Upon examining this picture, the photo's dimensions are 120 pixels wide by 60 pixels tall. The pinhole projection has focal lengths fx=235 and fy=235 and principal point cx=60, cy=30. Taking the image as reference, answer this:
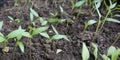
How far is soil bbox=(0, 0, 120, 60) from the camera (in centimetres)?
116

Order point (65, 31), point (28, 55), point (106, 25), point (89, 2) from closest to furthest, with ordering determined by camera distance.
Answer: point (28, 55)
point (65, 31)
point (106, 25)
point (89, 2)

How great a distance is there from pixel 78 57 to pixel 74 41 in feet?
0.40

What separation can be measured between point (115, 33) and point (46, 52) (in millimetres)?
461

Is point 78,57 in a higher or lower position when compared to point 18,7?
lower

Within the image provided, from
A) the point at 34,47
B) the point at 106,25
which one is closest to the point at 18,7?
the point at 34,47

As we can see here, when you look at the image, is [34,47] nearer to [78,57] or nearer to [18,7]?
[78,57]

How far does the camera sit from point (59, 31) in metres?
1.35

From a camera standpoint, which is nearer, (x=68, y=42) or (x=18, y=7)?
(x=68, y=42)

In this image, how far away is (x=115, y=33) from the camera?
1.39m

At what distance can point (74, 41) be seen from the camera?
1272mm

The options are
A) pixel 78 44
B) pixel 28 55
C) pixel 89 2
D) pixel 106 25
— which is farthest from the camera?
pixel 89 2

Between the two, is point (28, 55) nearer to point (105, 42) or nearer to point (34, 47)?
point (34, 47)

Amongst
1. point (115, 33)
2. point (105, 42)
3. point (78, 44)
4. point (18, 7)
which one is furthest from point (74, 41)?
point (18, 7)

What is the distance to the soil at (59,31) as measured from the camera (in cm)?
116
